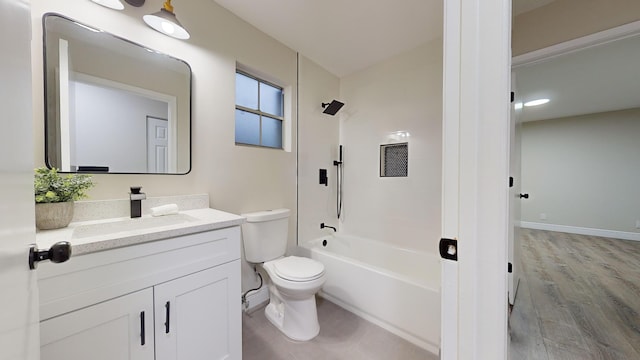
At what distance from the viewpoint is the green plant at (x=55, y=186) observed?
3.39 feet

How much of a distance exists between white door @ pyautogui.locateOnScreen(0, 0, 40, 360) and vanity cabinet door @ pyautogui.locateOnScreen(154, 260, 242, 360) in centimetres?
54

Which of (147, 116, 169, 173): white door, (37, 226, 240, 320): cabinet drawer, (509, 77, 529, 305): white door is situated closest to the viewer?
(37, 226, 240, 320): cabinet drawer

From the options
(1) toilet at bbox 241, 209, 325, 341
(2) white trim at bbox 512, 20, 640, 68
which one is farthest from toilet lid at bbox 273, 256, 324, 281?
(2) white trim at bbox 512, 20, 640, 68

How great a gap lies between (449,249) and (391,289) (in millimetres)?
1274

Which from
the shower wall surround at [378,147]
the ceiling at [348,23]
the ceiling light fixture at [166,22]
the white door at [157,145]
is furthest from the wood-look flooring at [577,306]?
the ceiling light fixture at [166,22]

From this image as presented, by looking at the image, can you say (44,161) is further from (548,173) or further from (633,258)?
(548,173)

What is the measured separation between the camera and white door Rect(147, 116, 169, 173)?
147 centimetres

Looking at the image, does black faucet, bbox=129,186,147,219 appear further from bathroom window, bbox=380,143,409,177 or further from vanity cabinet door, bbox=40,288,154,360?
bathroom window, bbox=380,143,409,177

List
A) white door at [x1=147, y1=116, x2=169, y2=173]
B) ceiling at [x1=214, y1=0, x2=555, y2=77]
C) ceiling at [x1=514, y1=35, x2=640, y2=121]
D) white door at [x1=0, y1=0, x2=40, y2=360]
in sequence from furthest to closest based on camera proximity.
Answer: ceiling at [x1=514, y1=35, x2=640, y2=121] < ceiling at [x1=214, y1=0, x2=555, y2=77] < white door at [x1=147, y1=116, x2=169, y2=173] < white door at [x1=0, y1=0, x2=40, y2=360]

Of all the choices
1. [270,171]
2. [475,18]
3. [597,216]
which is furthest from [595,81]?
[270,171]

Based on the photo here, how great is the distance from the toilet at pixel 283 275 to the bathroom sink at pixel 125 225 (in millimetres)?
598

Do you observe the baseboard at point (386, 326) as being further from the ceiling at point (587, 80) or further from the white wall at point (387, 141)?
the ceiling at point (587, 80)

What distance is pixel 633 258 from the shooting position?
312 cm

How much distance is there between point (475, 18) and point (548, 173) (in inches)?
240
